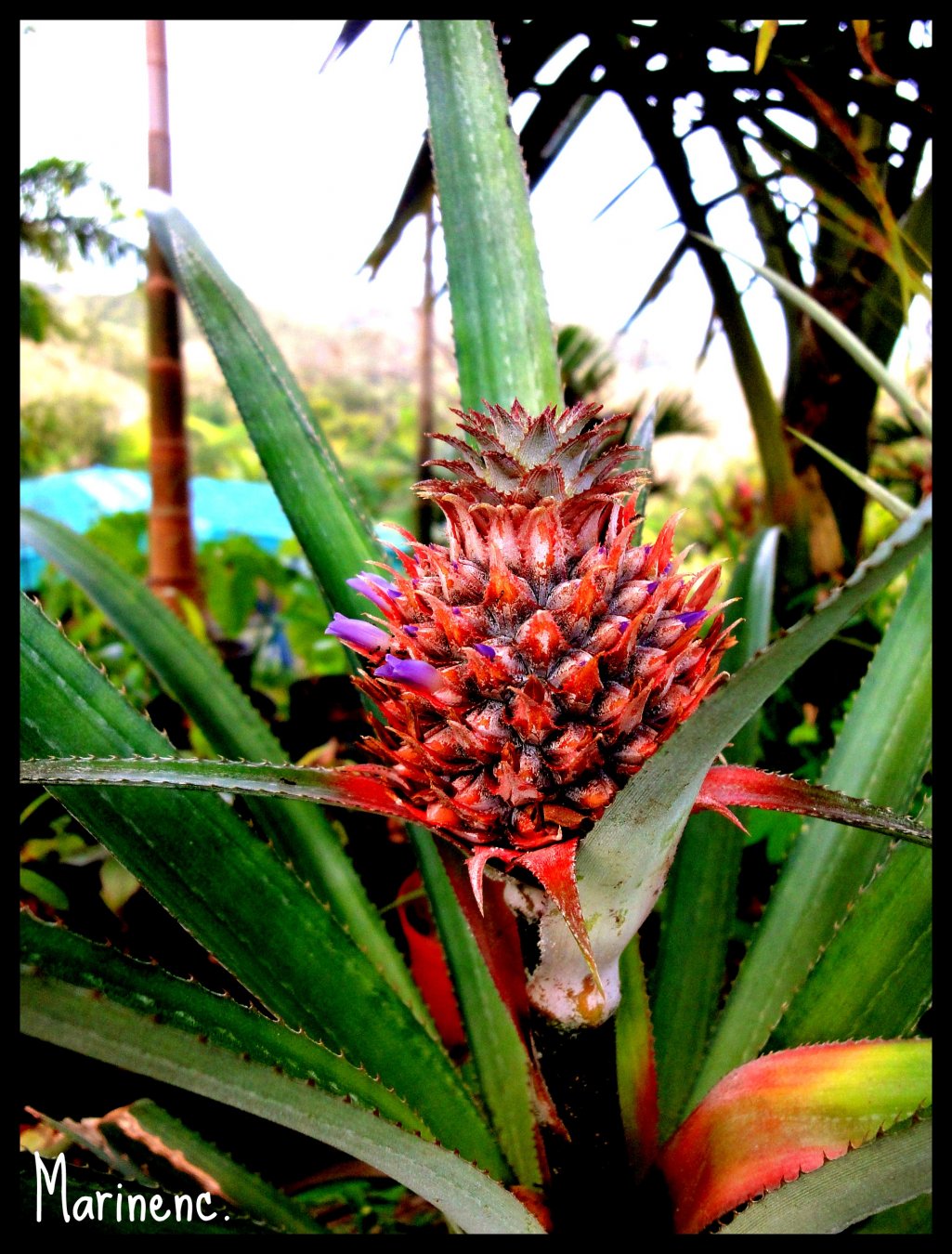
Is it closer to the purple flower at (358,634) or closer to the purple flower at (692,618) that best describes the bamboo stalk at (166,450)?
the purple flower at (358,634)

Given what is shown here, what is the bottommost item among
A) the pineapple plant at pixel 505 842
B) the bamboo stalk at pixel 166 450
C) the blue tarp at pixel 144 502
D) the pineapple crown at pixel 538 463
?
the pineapple plant at pixel 505 842

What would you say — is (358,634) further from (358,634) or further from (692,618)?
(692,618)

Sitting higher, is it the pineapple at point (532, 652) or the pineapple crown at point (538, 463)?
the pineapple crown at point (538, 463)

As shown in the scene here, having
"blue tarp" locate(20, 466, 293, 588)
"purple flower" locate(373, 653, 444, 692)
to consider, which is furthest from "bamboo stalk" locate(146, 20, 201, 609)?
"purple flower" locate(373, 653, 444, 692)

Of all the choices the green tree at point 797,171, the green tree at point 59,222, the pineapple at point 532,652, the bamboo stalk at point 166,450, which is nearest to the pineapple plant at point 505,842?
the pineapple at point 532,652

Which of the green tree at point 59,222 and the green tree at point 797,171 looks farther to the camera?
the green tree at point 59,222
